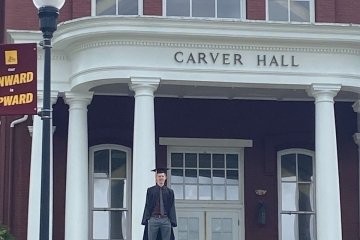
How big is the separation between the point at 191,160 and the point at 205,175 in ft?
1.60

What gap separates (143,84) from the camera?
798 inches

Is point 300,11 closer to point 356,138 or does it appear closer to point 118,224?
point 356,138

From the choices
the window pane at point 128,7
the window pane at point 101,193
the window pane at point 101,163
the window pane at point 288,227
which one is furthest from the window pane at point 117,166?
the window pane at point 288,227

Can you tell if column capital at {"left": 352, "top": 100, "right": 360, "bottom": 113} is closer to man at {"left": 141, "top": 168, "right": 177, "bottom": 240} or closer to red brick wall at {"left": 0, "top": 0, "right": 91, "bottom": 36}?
red brick wall at {"left": 0, "top": 0, "right": 91, "bottom": 36}

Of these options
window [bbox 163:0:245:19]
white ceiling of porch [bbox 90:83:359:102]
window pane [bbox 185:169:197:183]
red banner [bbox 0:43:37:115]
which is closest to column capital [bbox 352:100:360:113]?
white ceiling of porch [bbox 90:83:359:102]

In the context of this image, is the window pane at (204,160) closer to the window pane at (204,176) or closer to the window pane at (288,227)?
the window pane at (204,176)

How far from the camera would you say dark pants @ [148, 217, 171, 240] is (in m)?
16.0

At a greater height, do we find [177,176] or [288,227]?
[177,176]

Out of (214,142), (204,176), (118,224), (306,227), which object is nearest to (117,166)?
(118,224)

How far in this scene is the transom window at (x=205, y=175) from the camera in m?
24.1

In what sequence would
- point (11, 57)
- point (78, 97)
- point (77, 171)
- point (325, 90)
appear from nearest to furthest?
point (11, 57), point (325, 90), point (77, 171), point (78, 97)

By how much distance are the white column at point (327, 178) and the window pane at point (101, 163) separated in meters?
5.48

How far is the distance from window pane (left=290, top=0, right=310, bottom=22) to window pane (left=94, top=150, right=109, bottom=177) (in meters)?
5.37

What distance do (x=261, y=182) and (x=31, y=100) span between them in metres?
11.5
